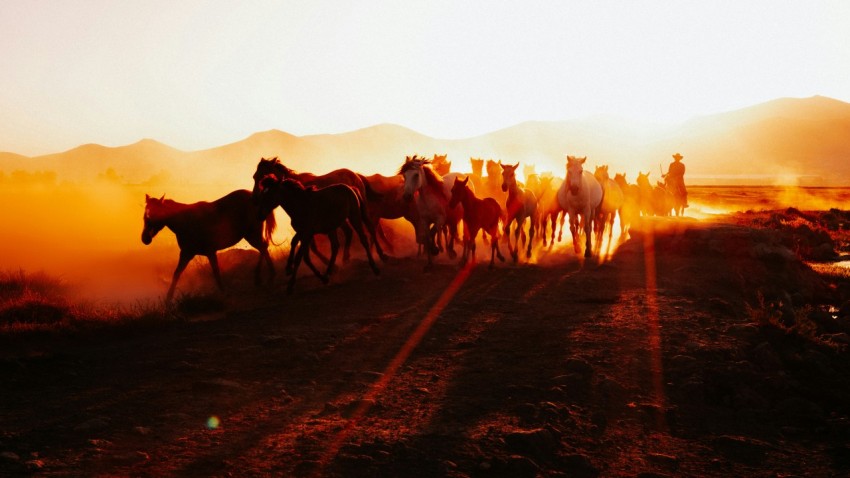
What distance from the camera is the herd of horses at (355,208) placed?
13438mm

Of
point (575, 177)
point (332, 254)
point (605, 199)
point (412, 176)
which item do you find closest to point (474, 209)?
point (412, 176)

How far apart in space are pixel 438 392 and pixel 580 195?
12.1 meters

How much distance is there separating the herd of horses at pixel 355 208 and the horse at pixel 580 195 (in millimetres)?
26

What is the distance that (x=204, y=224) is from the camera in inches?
538

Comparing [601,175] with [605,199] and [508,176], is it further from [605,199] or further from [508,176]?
[508,176]

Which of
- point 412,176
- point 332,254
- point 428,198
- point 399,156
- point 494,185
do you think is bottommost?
point 332,254

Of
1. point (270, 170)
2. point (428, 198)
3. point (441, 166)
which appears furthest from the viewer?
point (441, 166)

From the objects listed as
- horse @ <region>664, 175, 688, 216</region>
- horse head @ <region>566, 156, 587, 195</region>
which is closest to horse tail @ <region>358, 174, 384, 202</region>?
horse head @ <region>566, 156, 587, 195</region>

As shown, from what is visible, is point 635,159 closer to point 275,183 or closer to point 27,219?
point 27,219

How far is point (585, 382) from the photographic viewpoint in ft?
24.8

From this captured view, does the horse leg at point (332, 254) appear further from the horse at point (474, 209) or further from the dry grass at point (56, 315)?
the dry grass at point (56, 315)

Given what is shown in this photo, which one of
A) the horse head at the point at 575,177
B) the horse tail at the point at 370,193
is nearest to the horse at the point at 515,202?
the horse head at the point at 575,177

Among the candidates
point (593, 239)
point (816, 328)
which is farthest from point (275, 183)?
point (593, 239)

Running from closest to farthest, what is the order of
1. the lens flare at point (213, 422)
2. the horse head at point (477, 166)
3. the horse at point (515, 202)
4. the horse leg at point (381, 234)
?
the lens flare at point (213, 422) → the horse at point (515, 202) → the horse leg at point (381, 234) → the horse head at point (477, 166)
